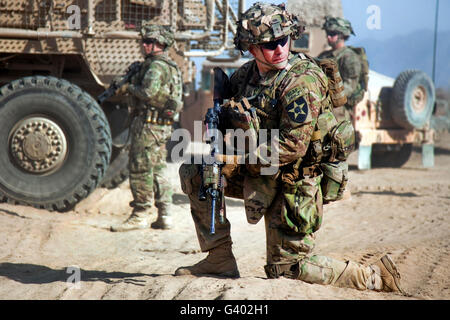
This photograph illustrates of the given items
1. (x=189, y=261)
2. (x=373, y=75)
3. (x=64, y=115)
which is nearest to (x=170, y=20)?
(x=64, y=115)

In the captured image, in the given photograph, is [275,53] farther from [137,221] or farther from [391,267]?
[137,221]

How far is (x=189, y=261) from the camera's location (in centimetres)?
509

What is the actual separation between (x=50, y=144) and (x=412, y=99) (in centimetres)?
677

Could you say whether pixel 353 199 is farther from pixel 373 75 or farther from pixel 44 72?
pixel 373 75

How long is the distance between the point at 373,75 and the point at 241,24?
12684 millimetres

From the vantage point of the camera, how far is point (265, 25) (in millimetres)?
3418

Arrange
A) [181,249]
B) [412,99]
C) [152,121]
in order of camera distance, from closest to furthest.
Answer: [181,249] → [152,121] → [412,99]

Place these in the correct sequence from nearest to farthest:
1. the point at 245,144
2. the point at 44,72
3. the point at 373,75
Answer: the point at 245,144, the point at 44,72, the point at 373,75

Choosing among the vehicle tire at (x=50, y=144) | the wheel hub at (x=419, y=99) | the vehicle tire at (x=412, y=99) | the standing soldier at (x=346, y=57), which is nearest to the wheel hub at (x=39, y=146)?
the vehicle tire at (x=50, y=144)

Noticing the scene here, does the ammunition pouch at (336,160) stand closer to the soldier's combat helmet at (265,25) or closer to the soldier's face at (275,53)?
the soldier's face at (275,53)

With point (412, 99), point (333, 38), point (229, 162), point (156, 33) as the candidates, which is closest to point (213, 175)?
point (229, 162)

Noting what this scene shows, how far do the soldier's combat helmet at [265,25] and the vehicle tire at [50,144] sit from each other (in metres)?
3.25

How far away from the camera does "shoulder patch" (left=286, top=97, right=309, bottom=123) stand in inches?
130

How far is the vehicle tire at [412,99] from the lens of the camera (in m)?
10.4
